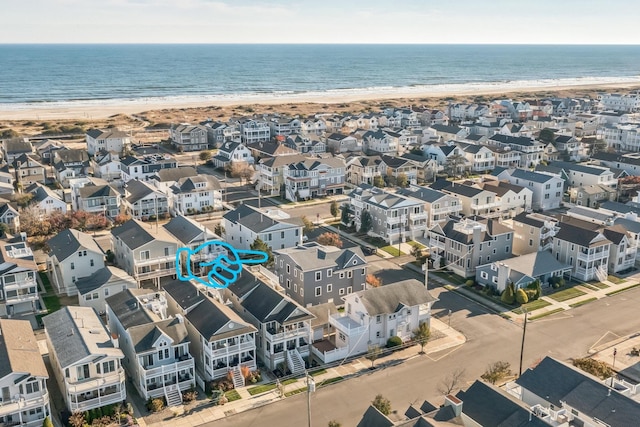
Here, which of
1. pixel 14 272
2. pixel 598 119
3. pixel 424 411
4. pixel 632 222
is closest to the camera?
pixel 424 411

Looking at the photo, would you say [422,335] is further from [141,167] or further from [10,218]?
[141,167]

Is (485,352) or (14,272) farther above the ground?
(14,272)

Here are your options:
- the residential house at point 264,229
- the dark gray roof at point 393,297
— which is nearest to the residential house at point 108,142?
the residential house at point 264,229

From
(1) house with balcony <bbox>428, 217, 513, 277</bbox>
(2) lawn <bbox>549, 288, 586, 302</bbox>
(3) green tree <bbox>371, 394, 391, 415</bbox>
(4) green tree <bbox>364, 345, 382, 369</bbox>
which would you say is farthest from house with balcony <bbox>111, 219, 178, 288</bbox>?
(2) lawn <bbox>549, 288, 586, 302</bbox>

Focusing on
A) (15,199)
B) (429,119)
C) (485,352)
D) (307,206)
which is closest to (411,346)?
(485,352)

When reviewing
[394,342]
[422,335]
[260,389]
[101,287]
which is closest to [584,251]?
[422,335]

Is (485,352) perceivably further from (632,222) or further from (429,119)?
(429,119)
